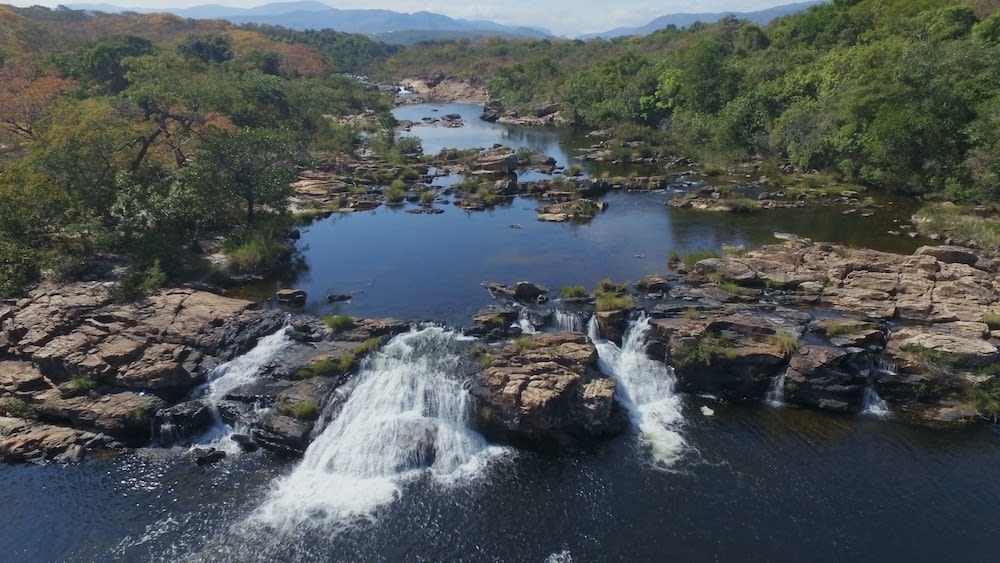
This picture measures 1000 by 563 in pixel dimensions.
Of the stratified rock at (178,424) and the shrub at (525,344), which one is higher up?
the shrub at (525,344)

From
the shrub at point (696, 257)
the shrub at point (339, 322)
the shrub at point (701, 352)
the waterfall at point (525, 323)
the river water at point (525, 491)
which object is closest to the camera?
the river water at point (525, 491)

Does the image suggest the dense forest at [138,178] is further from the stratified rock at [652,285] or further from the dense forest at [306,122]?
the stratified rock at [652,285]

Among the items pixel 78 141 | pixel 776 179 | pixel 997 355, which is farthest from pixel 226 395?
pixel 776 179

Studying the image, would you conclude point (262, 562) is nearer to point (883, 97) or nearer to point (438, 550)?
point (438, 550)

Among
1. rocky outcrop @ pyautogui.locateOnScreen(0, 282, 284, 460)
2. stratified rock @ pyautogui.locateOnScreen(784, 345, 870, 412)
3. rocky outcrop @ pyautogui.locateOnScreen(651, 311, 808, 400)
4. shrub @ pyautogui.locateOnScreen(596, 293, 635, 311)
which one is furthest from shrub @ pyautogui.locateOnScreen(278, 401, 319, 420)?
stratified rock @ pyautogui.locateOnScreen(784, 345, 870, 412)

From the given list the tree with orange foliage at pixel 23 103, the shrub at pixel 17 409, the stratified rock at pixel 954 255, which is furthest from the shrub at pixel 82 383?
the stratified rock at pixel 954 255

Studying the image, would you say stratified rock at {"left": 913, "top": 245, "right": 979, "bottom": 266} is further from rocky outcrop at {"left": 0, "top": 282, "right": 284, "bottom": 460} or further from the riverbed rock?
the riverbed rock
